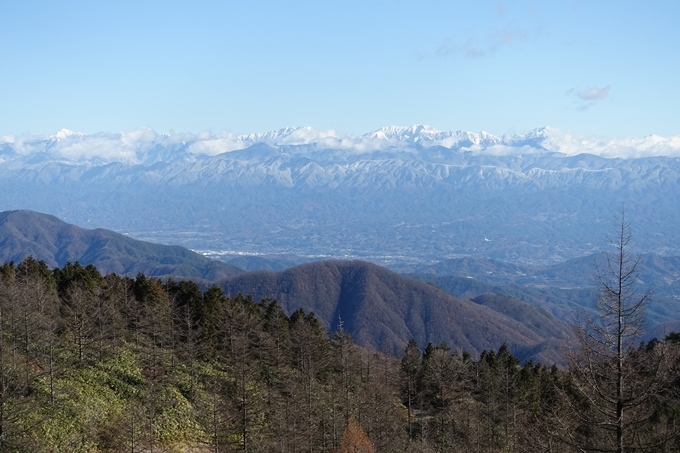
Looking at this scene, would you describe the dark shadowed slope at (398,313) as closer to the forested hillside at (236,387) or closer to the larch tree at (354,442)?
the forested hillside at (236,387)

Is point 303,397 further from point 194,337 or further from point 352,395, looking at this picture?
point 194,337

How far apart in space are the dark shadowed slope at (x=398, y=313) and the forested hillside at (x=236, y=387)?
109226 millimetres

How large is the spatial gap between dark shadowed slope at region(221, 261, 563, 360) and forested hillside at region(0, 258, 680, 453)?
109m

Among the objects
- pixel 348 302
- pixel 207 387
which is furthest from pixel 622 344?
pixel 348 302

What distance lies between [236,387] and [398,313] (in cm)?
14932

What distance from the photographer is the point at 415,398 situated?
51.6 metres

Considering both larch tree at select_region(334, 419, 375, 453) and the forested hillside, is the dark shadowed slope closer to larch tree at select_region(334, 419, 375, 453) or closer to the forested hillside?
the forested hillside

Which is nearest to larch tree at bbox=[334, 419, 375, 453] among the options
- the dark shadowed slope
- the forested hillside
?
the forested hillside

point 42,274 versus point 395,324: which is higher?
point 42,274

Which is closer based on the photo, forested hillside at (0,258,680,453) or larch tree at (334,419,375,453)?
forested hillside at (0,258,680,453)

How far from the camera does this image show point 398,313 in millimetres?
181875

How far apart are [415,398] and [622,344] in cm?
3767

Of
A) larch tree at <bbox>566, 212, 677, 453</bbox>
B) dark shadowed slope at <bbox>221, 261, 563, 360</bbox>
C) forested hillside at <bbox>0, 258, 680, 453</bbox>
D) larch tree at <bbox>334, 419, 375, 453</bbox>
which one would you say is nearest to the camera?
larch tree at <bbox>566, 212, 677, 453</bbox>

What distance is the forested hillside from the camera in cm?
2453
